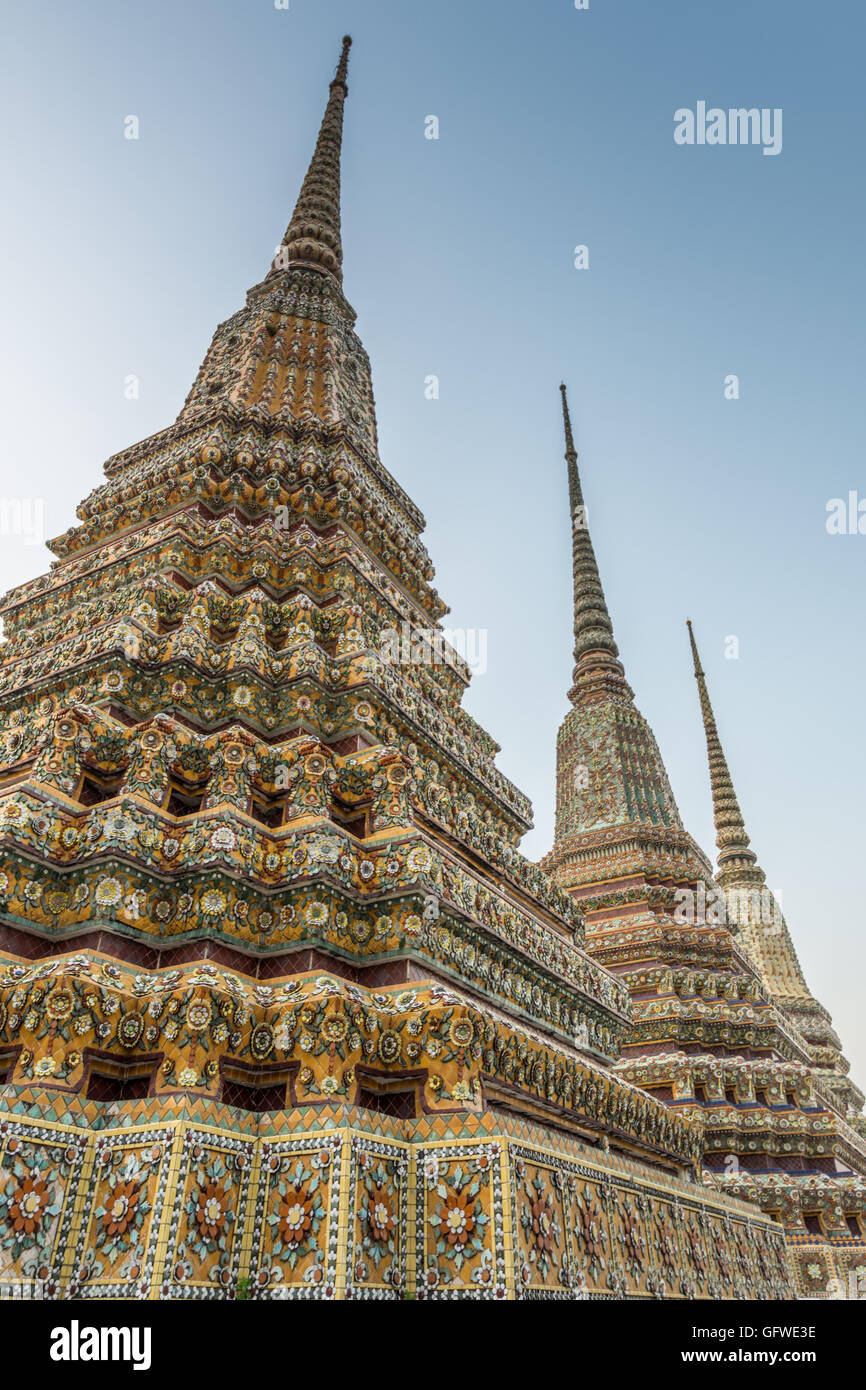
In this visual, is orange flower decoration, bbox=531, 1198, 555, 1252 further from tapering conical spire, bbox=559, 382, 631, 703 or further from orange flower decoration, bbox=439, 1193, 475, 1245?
tapering conical spire, bbox=559, 382, 631, 703

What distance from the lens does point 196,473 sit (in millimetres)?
7938

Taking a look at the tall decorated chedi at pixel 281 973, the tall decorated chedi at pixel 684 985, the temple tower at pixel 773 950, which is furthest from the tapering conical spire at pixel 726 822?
the tall decorated chedi at pixel 281 973

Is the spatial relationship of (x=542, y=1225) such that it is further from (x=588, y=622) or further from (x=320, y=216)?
(x=588, y=622)

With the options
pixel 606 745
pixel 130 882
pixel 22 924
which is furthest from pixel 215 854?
pixel 606 745

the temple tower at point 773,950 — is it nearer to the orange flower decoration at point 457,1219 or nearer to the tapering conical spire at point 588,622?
the tapering conical spire at point 588,622

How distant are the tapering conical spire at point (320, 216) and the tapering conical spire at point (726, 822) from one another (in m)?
18.2

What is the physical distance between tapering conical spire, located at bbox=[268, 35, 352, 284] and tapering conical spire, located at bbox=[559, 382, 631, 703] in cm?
1005

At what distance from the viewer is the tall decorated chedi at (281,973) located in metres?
3.47

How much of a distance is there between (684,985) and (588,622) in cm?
993

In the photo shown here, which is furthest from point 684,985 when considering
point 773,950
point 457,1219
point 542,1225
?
point 773,950

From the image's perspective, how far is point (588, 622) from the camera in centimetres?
2070

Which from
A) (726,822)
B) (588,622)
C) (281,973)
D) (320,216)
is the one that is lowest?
(281,973)
